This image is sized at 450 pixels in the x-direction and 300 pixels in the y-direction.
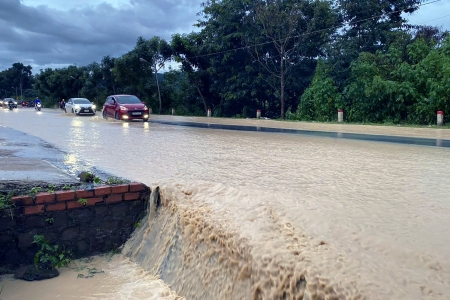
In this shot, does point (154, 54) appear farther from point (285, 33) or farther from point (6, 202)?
point (6, 202)

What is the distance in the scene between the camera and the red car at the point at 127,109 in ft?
74.1

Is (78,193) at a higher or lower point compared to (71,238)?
higher

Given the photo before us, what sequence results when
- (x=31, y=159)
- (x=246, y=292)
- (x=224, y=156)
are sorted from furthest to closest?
1. (x=224, y=156)
2. (x=31, y=159)
3. (x=246, y=292)

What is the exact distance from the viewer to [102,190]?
199 inches

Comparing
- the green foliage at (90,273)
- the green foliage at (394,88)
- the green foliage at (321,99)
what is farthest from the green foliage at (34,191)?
the green foliage at (321,99)

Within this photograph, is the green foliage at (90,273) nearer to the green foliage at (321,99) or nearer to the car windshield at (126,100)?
the car windshield at (126,100)

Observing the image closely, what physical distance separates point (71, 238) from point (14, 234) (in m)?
0.60

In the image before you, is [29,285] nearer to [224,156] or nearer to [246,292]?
[246,292]

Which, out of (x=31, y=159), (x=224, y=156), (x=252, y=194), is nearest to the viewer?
(x=252, y=194)

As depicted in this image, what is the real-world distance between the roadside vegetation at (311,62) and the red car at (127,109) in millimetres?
8186

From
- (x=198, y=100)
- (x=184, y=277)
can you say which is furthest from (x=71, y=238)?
(x=198, y=100)

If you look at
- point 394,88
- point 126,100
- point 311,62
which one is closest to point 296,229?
point 394,88

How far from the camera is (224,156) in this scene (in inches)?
357

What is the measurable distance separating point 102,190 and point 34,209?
757 mm
